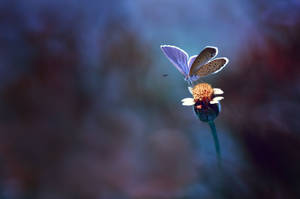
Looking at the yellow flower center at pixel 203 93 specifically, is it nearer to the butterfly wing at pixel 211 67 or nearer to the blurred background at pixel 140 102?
the butterfly wing at pixel 211 67

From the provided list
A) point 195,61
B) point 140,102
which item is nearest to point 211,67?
point 195,61

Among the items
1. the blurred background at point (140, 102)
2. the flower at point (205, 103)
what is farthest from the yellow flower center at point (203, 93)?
the blurred background at point (140, 102)

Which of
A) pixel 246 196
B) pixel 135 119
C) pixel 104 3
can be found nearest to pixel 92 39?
pixel 104 3

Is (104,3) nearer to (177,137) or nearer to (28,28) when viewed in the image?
(28,28)

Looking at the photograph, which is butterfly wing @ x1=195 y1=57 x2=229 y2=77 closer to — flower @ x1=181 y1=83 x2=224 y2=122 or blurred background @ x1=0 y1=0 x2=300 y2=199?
flower @ x1=181 y1=83 x2=224 y2=122

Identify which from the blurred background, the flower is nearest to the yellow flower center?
the flower

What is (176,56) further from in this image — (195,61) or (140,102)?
(140,102)

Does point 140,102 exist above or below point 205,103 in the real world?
above
